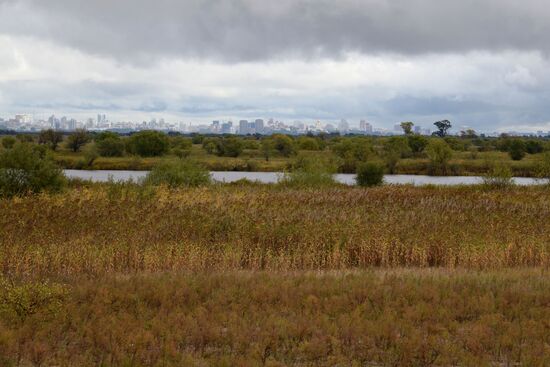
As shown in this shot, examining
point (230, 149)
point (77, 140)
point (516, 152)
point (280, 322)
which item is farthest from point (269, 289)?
point (77, 140)

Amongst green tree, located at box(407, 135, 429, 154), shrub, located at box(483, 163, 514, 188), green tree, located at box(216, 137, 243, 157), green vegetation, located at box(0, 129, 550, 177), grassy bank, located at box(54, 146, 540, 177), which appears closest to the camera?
shrub, located at box(483, 163, 514, 188)

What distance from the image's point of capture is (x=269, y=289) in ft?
34.4

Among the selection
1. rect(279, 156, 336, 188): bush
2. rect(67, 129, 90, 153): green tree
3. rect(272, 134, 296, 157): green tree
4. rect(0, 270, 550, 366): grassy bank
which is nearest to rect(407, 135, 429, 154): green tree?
rect(272, 134, 296, 157): green tree

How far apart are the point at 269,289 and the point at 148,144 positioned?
86281mm

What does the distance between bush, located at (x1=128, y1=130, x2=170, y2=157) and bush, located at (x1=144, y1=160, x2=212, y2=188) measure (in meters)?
54.9

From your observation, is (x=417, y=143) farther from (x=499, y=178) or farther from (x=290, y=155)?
(x=499, y=178)

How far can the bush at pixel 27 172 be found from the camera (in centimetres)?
2964

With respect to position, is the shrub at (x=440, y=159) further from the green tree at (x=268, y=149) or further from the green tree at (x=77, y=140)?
the green tree at (x=77, y=140)

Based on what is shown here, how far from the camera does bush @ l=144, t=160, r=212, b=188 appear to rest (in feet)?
123

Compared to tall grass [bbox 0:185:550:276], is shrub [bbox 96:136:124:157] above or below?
above

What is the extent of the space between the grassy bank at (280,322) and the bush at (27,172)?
2120cm

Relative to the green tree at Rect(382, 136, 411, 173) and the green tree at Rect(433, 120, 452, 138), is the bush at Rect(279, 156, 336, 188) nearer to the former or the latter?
the green tree at Rect(382, 136, 411, 173)

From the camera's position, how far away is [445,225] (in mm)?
18203

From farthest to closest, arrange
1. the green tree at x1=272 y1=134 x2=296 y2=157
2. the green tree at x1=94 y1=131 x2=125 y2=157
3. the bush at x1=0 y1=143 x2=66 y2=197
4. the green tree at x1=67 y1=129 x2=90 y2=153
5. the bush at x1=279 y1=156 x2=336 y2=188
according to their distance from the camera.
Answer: the green tree at x1=272 y1=134 x2=296 y2=157, the green tree at x1=67 y1=129 x2=90 y2=153, the green tree at x1=94 y1=131 x2=125 y2=157, the bush at x1=279 y1=156 x2=336 y2=188, the bush at x1=0 y1=143 x2=66 y2=197
